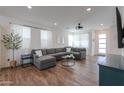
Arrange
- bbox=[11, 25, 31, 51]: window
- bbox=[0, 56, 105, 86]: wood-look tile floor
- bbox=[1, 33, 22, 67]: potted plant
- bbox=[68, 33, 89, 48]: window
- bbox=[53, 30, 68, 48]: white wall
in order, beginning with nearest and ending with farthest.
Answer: bbox=[0, 56, 105, 86]: wood-look tile floor → bbox=[1, 33, 22, 67]: potted plant → bbox=[11, 25, 31, 51]: window → bbox=[53, 30, 68, 48]: white wall → bbox=[68, 33, 89, 48]: window

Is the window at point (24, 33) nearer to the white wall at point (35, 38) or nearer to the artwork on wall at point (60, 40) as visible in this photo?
the white wall at point (35, 38)

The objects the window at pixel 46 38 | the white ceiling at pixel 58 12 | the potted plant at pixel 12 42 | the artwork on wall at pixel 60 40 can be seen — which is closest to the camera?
the white ceiling at pixel 58 12

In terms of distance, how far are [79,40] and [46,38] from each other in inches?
192

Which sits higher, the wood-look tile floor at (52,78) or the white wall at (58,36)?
the white wall at (58,36)

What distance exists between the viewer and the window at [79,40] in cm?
1029

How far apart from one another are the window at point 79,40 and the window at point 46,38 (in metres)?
3.76

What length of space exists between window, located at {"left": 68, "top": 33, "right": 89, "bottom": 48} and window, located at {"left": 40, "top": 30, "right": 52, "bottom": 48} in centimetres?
A: 376

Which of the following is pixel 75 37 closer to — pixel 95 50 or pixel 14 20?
pixel 95 50

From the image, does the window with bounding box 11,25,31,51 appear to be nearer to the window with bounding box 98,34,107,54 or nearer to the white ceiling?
the white ceiling

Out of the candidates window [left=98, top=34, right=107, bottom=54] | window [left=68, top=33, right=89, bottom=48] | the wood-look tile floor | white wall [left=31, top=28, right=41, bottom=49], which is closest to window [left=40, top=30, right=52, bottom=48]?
white wall [left=31, top=28, right=41, bottom=49]

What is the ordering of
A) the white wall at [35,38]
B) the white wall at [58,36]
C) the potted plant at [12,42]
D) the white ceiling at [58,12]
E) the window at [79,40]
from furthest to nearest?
the window at [79,40] < the white wall at [58,36] < the white wall at [35,38] < the potted plant at [12,42] < the white ceiling at [58,12]

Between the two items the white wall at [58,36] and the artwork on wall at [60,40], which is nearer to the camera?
the white wall at [58,36]

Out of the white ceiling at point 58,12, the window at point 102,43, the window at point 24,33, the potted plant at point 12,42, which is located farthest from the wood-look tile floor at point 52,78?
the window at point 102,43

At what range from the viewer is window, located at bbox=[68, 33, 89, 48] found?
10.3m
